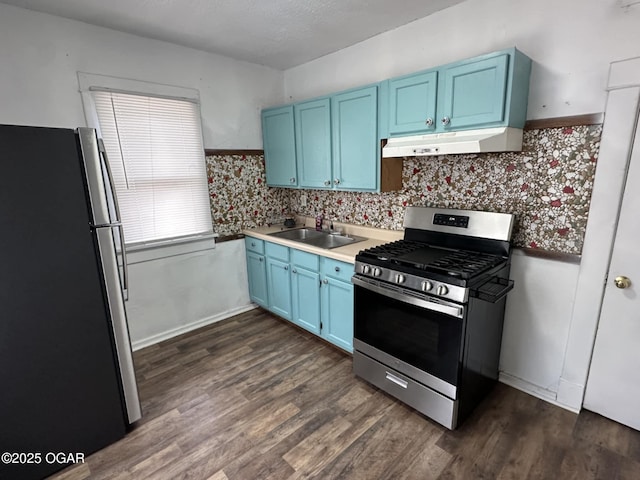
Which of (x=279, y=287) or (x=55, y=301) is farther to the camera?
(x=279, y=287)

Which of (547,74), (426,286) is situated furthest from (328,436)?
(547,74)

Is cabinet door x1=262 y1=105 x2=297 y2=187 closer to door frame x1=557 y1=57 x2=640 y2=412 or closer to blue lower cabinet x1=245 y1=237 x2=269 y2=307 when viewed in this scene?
blue lower cabinet x1=245 y1=237 x2=269 y2=307

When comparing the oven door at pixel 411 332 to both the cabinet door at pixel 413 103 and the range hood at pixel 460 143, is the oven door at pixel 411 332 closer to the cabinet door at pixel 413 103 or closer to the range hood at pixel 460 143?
the range hood at pixel 460 143

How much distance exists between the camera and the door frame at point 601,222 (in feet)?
5.42

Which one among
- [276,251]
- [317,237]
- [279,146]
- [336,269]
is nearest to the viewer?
[336,269]

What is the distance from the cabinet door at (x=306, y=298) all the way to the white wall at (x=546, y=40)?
72.4 inches

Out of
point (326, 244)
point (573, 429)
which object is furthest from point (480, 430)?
point (326, 244)

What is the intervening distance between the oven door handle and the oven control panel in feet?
2.34

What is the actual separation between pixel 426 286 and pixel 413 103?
122 cm

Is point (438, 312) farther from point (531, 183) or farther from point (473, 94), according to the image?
point (473, 94)

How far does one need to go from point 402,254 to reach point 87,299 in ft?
6.11

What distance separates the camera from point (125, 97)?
2561 mm

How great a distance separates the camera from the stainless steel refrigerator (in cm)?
149

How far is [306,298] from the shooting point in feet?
9.47
